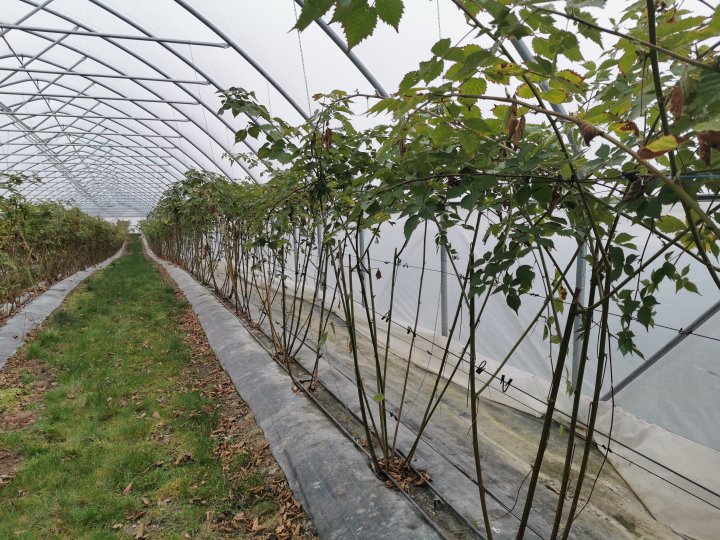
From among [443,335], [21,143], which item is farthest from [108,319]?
[21,143]

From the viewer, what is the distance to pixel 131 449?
3.50 m

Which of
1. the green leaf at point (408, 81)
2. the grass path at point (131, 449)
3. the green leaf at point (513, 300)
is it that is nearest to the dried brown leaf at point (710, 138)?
the green leaf at point (408, 81)

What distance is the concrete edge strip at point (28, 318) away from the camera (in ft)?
19.5

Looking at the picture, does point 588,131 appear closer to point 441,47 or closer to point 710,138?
point 710,138

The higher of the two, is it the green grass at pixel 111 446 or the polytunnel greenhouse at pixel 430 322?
the polytunnel greenhouse at pixel 430 322

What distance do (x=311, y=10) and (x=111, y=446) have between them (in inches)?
154

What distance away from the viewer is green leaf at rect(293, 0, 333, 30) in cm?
71

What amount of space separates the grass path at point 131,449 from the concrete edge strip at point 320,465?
0.13m

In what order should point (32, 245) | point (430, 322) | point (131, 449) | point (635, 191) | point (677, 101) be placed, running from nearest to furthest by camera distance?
point (677, 101)
point (635, 191)
point (131, 449)
point (430, 322)
point (32, 245)

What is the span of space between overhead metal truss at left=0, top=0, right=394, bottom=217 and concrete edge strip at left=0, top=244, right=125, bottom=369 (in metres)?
3.77

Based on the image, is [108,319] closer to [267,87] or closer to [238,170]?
[267,87]

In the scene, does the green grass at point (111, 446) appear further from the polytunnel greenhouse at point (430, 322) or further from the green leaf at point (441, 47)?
the green leaf at point (441, 47)

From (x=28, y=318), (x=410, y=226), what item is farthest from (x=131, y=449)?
(x=28, y=318)

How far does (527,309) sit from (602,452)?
1634 mm
